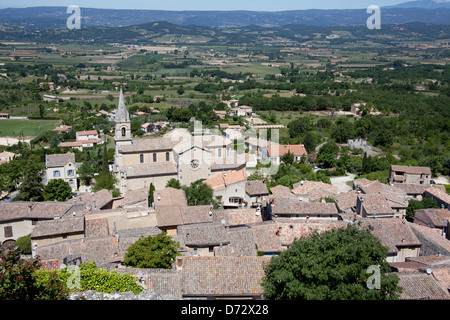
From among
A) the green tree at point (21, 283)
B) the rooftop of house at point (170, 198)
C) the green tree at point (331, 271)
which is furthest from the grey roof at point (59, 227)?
the green tree at point (21, 283)

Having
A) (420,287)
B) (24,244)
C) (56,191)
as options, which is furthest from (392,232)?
(56,191)

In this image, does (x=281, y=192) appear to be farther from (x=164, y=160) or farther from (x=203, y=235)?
(x=164, y=160)

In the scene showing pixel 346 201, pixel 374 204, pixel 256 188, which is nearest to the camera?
pixel 374 204

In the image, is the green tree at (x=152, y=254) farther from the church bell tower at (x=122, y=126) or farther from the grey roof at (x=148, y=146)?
the church bell tower at (x=122, y=126)

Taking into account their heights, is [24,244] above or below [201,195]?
below

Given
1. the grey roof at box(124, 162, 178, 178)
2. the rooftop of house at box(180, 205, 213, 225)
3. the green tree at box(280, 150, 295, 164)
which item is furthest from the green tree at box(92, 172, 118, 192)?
the green tree at box(280, 150, 295, 164)

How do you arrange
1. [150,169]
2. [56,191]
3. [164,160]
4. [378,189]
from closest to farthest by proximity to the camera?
[378,189]
[56,191]
[150,169]
[164,160]
